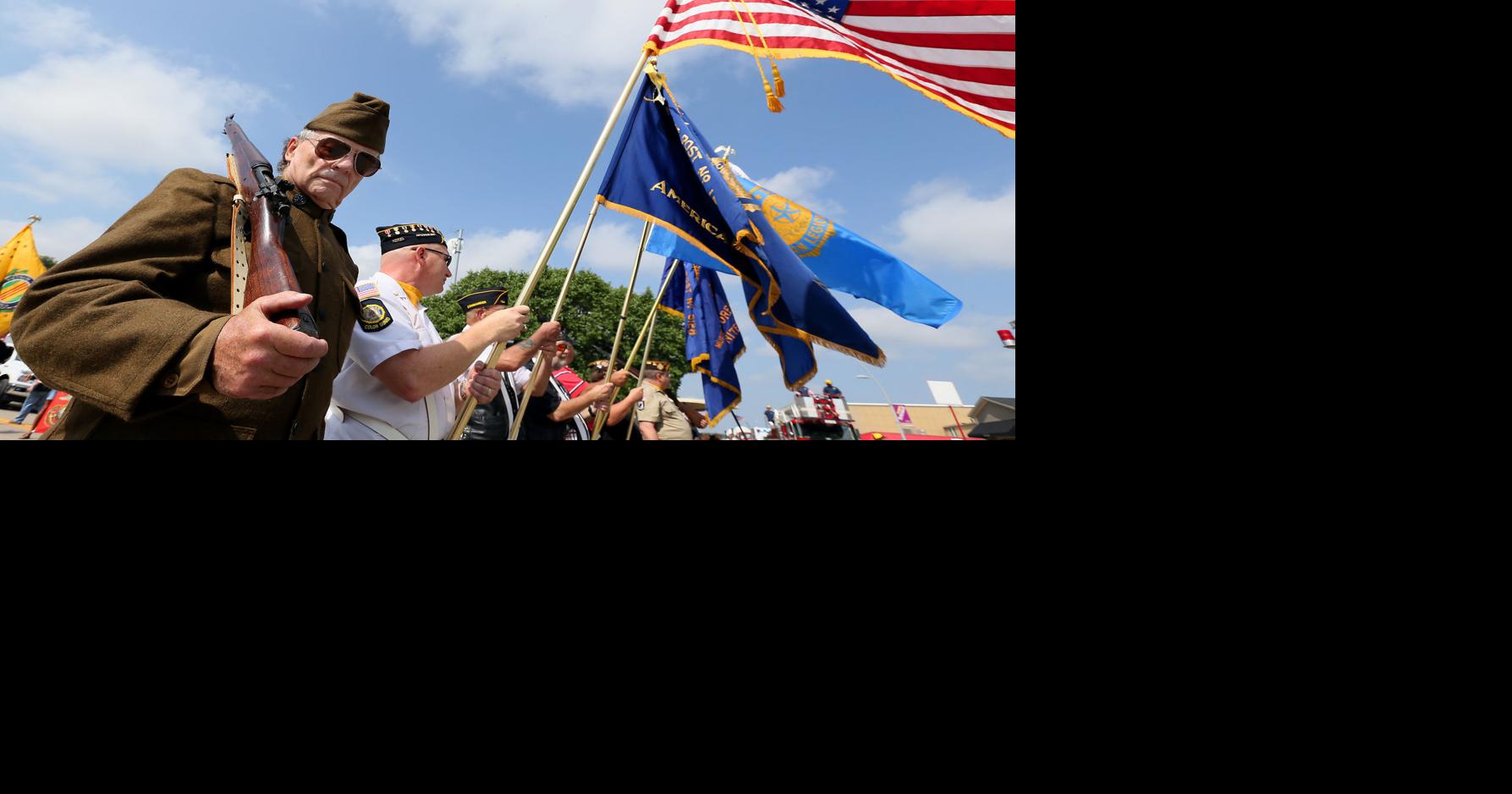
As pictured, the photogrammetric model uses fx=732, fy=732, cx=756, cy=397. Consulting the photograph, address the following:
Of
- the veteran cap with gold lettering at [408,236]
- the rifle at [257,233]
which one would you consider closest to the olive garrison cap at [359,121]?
the rifle at [257,233]

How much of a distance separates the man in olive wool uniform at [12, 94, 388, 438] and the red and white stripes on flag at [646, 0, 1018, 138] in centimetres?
306

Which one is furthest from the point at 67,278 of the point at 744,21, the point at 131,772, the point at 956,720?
the point at 744,21

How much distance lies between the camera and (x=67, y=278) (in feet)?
4.28

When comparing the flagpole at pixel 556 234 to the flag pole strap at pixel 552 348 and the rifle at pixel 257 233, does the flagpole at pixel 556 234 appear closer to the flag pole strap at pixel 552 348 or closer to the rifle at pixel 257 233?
the flag pole strap at pixel 552 348

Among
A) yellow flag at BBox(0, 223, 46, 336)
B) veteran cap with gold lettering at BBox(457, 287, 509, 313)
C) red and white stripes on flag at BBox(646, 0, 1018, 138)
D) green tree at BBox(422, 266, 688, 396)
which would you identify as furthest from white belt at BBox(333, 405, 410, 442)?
green tree at BBox(422, 266, 688, 396)

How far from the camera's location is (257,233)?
162 cm

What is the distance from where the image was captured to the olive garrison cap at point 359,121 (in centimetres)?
211

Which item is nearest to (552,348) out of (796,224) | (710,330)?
(796,224)

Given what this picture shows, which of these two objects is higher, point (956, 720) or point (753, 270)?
point (753, 270)

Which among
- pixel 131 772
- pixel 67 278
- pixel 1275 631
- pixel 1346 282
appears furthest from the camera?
pixel 67 278

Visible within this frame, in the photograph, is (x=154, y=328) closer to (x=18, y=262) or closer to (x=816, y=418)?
(x=18, y=262)

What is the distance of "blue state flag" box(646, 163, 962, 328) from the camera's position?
6285 millimetres

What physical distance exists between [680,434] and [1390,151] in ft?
26.1

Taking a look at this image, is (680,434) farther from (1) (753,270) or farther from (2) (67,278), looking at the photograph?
(2) (67,278)
